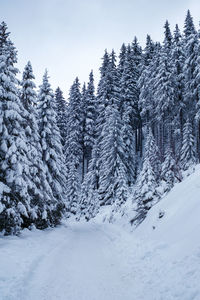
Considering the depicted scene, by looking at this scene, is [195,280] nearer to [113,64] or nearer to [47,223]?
[47,223]

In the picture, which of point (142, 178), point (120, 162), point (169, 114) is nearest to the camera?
point (142, 178)

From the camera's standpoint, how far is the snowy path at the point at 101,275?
536cm

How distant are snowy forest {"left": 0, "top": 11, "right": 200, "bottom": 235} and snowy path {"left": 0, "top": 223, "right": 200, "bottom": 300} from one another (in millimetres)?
4797

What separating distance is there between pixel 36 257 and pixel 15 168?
5.90m

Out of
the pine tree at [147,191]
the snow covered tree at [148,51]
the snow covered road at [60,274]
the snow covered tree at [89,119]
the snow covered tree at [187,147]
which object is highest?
the snow covered tree at [148,51]

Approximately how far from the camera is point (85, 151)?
4650cm

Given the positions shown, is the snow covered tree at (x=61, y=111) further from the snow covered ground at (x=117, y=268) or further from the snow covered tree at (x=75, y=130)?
the snow covered ground at (x=117, y=268)

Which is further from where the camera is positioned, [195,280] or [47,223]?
[47,223]

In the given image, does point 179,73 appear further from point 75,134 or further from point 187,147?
point 75,134

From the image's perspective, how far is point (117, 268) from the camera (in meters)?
7.71

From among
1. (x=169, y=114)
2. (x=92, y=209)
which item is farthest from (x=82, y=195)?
(x=169, y=114)

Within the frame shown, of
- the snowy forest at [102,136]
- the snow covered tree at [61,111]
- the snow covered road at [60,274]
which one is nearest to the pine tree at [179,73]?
the snowy forest at [102,136]

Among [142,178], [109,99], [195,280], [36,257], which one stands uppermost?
[109,99]

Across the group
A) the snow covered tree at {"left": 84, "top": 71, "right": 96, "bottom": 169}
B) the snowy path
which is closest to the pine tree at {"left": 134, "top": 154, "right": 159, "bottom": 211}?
the snowy path
